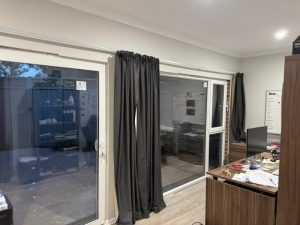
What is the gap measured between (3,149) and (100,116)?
102 cm

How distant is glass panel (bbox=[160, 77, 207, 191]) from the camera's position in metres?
3.68

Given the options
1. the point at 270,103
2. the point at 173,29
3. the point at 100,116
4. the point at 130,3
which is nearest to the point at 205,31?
the point at 173,29

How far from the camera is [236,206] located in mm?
2338

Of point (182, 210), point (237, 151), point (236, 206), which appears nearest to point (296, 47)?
point (236, 206)

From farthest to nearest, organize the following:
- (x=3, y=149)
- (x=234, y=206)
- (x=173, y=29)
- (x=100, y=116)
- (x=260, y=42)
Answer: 1. (x=260, y=42)
2. (x=173, y=29)
3. (x=100, y=116)
4. (x=234, y=206)
5. (x=3, y=149)

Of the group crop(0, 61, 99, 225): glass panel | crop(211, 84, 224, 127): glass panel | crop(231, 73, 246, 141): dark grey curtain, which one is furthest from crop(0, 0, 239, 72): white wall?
crop(231, 73, 246, 141): dark grey curtain

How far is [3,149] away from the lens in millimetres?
2162

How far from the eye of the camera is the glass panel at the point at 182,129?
145 inches

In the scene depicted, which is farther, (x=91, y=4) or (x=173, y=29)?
(x=173, y=29)

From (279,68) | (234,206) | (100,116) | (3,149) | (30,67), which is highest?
(279,68)

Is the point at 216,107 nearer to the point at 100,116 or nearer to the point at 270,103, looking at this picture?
the point at 270,103

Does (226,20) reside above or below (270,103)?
above

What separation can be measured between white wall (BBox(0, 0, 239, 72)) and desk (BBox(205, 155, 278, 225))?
6.08 ft

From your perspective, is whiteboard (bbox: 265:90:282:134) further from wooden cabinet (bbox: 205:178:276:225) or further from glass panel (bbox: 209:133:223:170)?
wooden cabinet (bbox: 205:178:276:225)
